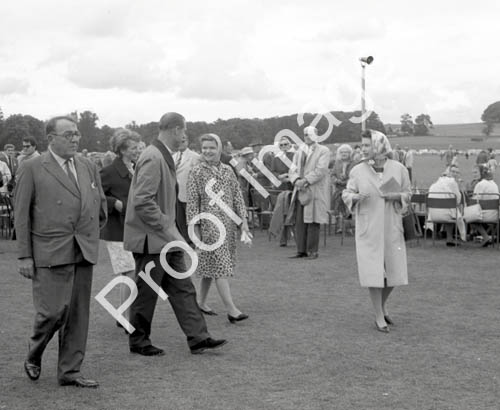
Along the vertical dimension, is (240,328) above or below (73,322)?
below

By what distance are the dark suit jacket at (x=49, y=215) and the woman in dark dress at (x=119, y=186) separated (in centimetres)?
181

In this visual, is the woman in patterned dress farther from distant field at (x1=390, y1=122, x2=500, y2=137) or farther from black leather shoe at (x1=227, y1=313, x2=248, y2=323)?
distant field at (x1=390, y1=122, x2=500, y2=137)

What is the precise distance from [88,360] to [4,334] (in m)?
1.35

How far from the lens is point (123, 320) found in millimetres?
7391

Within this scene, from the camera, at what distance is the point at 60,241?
5.38 m

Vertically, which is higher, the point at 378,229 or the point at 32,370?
the point at 378,229

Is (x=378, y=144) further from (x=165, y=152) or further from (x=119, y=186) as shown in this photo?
(x=119, y=186)

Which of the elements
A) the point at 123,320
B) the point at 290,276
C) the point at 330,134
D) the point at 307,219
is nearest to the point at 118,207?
the point at 123,320

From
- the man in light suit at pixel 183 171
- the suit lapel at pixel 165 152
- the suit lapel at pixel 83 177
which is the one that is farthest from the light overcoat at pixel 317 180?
the suit lapel at pixel 83 177

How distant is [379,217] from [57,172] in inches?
130

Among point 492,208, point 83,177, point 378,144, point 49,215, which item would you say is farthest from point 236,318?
point 492,208

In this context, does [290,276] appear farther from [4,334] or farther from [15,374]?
[15,374]

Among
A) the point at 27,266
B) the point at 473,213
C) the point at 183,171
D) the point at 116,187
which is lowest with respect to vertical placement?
the point at 473,213

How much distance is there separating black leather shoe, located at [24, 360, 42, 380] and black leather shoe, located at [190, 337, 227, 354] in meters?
1.35
